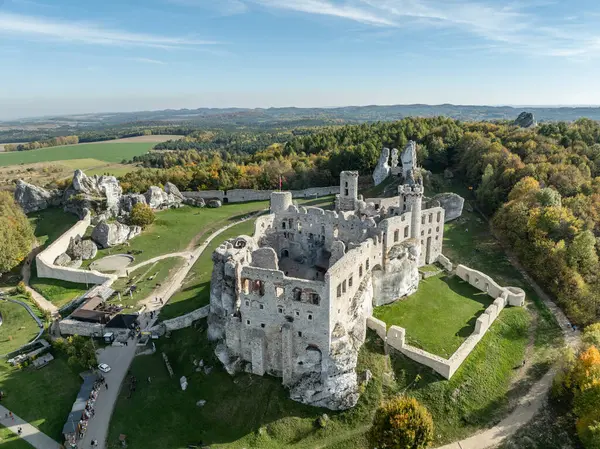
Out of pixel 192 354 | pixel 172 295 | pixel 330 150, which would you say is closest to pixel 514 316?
pixel 192 354

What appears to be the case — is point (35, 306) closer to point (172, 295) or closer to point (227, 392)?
point (172, 295)

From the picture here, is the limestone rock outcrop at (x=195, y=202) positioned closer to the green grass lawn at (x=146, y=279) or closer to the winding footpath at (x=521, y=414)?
the green grass lawn at (x=146, y=279)

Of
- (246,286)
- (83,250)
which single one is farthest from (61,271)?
(246,286)

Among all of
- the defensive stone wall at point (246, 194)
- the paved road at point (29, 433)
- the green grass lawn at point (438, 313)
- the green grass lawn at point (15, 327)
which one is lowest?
the paved road at point (29, 433)

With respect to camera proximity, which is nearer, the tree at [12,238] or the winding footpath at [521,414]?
the winding footpath at [521,414]

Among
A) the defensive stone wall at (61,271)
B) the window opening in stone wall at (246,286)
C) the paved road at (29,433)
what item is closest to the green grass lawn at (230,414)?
the paved road at (29,433)

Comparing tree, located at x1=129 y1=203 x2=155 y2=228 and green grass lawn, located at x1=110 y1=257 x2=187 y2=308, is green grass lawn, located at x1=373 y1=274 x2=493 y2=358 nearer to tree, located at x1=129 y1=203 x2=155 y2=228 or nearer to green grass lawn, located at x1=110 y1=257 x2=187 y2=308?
green grass lawn, located at x1=110 y1=257 x2=187 y2=308

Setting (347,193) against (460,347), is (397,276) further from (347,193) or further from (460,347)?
(347,193)

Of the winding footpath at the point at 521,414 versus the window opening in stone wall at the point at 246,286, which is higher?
the window opening in stone wall at the point at 246,286
